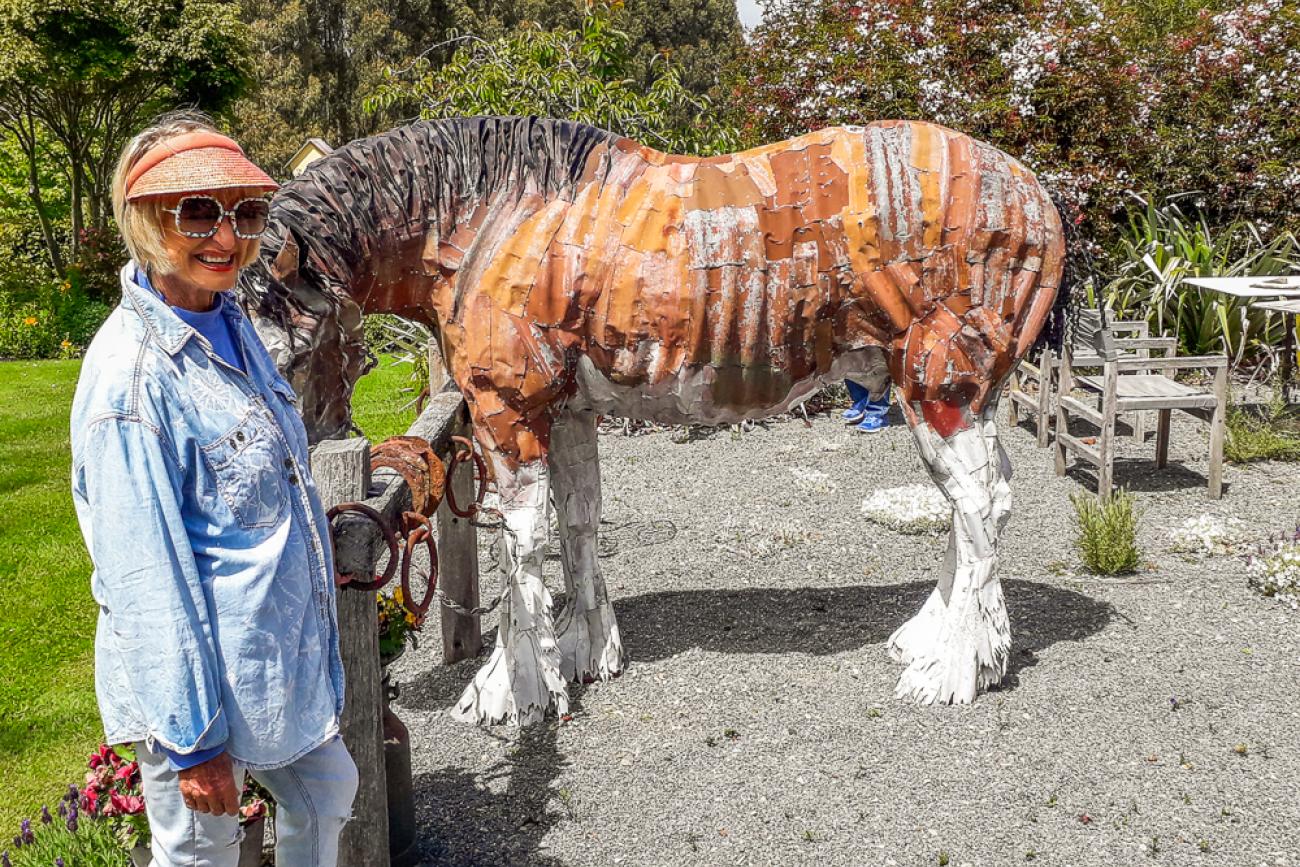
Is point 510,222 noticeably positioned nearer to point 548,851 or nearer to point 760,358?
point 760,358

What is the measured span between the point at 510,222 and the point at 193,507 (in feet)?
6.36

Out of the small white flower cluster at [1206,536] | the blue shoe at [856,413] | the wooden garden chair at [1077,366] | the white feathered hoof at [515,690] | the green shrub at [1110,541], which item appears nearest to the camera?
the white feathered hoof at [515,690]

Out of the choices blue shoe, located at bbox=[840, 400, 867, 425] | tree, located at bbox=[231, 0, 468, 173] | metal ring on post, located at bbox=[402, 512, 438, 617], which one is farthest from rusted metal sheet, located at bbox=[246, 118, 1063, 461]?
tree, located at bbox=[231, 0, 468, 173]

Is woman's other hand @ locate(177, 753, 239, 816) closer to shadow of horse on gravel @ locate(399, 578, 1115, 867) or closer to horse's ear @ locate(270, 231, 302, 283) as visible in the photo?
shadow of horse on gravel @ locate(399, 578, 1115, 867)

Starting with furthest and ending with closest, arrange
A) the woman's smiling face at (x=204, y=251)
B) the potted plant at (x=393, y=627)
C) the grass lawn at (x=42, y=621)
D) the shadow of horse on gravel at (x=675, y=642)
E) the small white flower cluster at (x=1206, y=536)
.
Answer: the small white flower cluster at (x=1206, y=536), the grass lawn at (x=42, y=621), the shadow of horse on gravel at (x=675, y=642), the potted plant at (x=393, y=627), the woman's smiling face at (x=204, y=251)

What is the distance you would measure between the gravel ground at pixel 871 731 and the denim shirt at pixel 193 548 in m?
1.43

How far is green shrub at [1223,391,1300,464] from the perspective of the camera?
699cm

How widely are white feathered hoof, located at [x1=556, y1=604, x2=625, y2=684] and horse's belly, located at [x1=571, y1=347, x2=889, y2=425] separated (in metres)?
0.89

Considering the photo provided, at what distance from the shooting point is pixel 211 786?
66.7 inches

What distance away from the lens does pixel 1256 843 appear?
2.90 m

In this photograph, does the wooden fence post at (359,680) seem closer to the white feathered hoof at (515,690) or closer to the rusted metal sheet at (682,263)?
the rusted metal sheet at (682,263)

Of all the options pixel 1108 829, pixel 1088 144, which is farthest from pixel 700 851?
pixel 1088 144

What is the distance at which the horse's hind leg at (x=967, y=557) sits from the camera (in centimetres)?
364

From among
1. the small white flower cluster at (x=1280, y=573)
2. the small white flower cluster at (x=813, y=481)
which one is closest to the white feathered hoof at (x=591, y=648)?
the small white flower cluster at (x=813, y=481)
